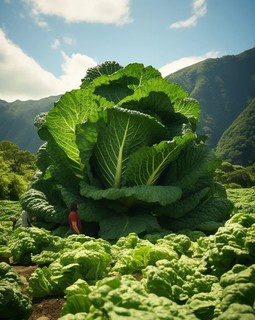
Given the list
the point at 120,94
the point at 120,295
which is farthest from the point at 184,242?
the point at 120,94

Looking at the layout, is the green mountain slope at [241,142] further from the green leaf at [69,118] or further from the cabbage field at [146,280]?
the cabbage field at [146,280]

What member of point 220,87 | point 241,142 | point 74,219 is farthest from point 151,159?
point 220,87

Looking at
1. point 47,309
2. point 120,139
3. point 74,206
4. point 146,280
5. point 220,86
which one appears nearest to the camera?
point 146,280

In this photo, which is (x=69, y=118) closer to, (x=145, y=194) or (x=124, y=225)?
(x=145, y=194)

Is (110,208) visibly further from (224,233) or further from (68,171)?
(224,233)

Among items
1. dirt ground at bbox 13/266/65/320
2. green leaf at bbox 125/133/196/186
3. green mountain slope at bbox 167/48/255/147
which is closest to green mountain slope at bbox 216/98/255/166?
green mountain slope at bbox 167/48/255/147
